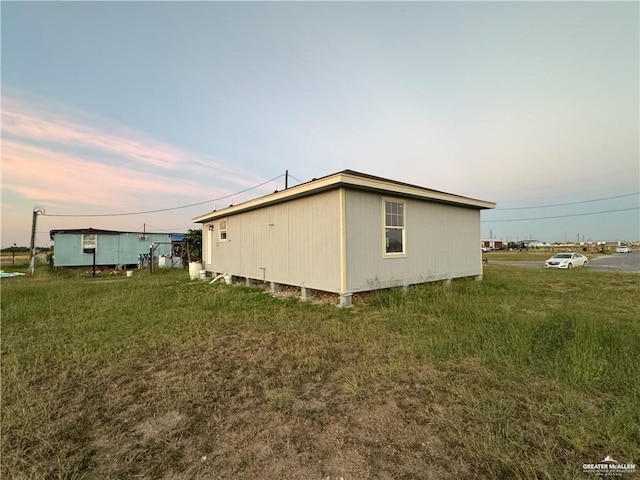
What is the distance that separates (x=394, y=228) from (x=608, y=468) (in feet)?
20.4

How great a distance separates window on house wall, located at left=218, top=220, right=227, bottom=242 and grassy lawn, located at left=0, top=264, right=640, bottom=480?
7022mm

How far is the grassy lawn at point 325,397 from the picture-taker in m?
1.86

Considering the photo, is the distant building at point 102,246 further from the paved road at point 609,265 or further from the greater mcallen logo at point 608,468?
the paved road at point 609,265

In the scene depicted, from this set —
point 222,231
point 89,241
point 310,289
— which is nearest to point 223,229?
point 222,231

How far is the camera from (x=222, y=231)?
12.5 metres

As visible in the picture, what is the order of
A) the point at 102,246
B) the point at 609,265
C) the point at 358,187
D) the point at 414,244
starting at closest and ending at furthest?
the point at 358,187 < the point at 414,244 < the point at 102,246 < the point at 609,265

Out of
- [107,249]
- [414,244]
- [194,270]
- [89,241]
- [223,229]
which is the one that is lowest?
[194,270]

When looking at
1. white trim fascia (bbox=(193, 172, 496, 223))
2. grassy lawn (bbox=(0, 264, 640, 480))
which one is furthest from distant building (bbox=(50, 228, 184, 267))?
grassy lawn (bbox=(0, 264, 640, 480))

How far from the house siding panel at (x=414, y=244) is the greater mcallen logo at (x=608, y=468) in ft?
15.7

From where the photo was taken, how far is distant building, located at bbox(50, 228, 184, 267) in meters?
18.5

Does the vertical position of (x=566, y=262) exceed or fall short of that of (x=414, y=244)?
it falls short

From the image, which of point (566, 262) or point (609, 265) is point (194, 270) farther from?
point (609, 265)

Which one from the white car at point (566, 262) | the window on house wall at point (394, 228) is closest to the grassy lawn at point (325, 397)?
the window on house wall at point (394, 228)

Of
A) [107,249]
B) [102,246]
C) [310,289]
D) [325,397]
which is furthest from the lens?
[107,249]
